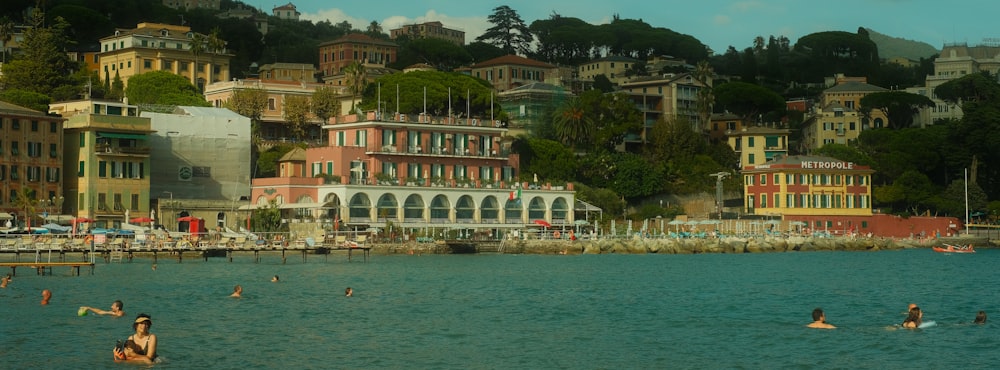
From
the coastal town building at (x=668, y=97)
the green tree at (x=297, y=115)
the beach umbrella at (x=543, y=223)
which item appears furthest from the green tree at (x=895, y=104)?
the green tree at (x=297, y=115)

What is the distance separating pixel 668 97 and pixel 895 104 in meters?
24.2

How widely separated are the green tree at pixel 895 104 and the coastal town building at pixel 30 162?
8326 centimetres

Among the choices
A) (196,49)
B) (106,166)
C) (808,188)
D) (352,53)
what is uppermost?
(352,53)

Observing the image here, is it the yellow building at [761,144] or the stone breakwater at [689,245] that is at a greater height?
the yellow building at [761,144]

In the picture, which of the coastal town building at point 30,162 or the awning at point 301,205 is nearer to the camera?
the coastal town building at point 30,162

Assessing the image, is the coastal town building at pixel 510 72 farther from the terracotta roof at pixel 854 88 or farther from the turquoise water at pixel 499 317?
the turquoise water at pixel 499 317

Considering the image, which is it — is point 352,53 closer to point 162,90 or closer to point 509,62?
point 509,62

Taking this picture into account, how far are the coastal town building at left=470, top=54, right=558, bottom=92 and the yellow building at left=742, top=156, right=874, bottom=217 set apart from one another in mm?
43050

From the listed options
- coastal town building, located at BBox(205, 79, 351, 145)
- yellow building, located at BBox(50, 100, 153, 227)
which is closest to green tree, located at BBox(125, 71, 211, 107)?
coastal town building, located at BBox(205, 79, 351, 145)

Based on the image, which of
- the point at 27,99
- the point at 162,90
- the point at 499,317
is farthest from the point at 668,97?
the point at 499,317

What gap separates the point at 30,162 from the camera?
77.6m

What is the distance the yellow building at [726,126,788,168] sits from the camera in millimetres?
115875

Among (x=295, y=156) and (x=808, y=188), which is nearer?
(x=295, y=156)

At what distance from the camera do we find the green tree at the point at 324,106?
106625mm
